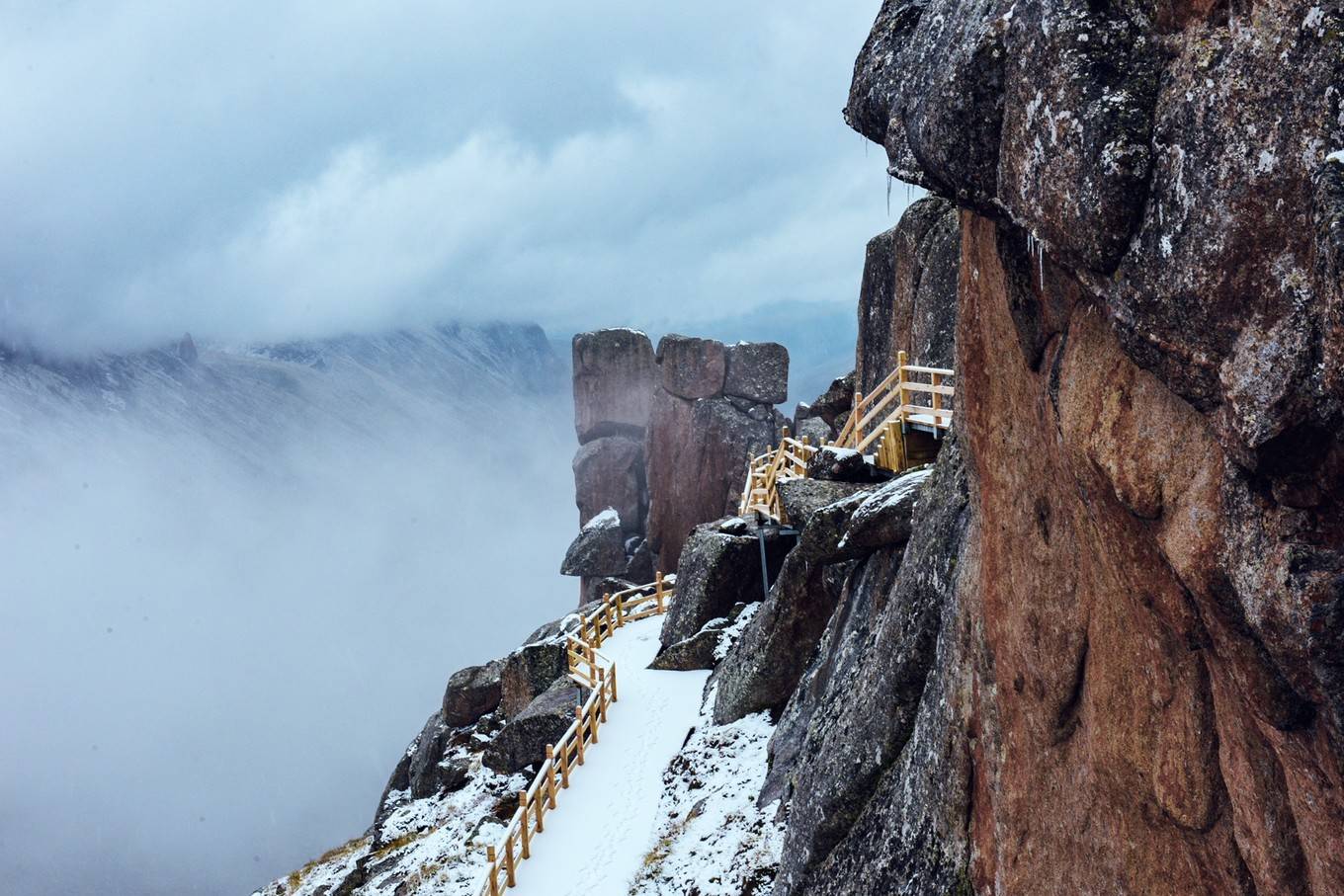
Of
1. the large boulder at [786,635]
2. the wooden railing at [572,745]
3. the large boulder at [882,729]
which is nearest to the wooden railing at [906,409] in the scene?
the large boulder at [786,635]

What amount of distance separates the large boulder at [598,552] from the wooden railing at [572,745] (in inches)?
609

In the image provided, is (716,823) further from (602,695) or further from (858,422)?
(858,422)

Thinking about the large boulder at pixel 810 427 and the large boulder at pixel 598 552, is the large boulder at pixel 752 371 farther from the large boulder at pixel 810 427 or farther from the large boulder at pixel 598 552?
the large boulder at pixel 598 552

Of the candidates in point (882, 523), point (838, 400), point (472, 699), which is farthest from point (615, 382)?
point (882, 523)

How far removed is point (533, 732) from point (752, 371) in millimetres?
30223

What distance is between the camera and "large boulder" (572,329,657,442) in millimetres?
62750

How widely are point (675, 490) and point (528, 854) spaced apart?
3349cm

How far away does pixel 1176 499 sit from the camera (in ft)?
22.5

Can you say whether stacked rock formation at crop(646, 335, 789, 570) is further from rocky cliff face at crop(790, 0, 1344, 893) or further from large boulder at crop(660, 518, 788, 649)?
rocky cliff face at crop(790, 0, 1344, 893)

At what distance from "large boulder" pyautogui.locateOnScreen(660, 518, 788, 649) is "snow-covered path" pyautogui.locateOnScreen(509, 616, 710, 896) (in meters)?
2.03

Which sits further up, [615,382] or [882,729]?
[615,382]

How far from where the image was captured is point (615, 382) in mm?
62969

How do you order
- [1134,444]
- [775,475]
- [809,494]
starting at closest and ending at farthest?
[1134,444] < [809,494] < [775,475]

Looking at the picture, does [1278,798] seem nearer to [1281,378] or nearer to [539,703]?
[1281,378]
